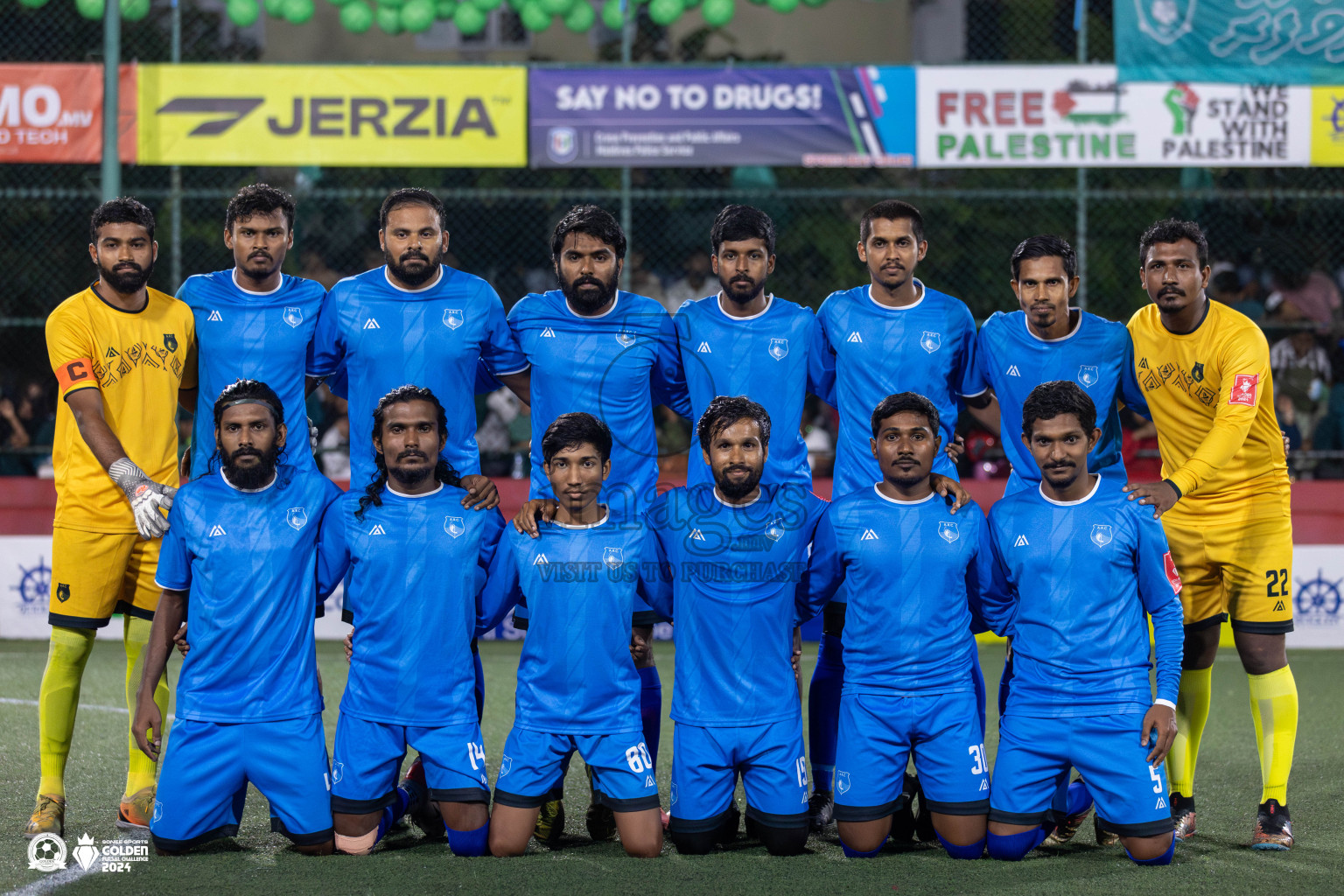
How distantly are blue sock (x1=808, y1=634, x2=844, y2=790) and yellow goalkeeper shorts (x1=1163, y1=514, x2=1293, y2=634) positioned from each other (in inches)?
51.5

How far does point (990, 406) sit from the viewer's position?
5586mm

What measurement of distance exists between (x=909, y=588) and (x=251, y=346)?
8.33 feet

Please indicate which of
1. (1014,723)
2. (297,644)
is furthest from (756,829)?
(297,644)

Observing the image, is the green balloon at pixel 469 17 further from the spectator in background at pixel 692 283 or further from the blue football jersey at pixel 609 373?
the blue football jersey at pixel 609 373

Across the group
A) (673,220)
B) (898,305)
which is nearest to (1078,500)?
(898,305)

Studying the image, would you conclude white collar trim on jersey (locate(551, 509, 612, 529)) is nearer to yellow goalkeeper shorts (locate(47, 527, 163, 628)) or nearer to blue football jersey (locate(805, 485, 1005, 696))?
blue football jersey (locate(805, 485, 1005, 696))

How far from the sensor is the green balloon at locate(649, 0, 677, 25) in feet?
36.8

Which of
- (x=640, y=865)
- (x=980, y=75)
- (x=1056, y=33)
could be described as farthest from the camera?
(x=1056, y=33)

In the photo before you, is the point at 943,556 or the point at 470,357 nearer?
the point at 943,556

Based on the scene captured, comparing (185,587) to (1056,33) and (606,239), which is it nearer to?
(606,239)

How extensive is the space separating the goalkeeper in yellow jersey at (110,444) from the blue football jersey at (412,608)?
2.83 ft

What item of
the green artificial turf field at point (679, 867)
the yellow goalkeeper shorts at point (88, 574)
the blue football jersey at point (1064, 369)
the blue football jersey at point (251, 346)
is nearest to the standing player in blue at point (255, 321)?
the blue football jersey at point (251, 346)

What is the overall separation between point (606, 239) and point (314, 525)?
4.87 ft

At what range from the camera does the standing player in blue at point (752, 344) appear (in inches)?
206
